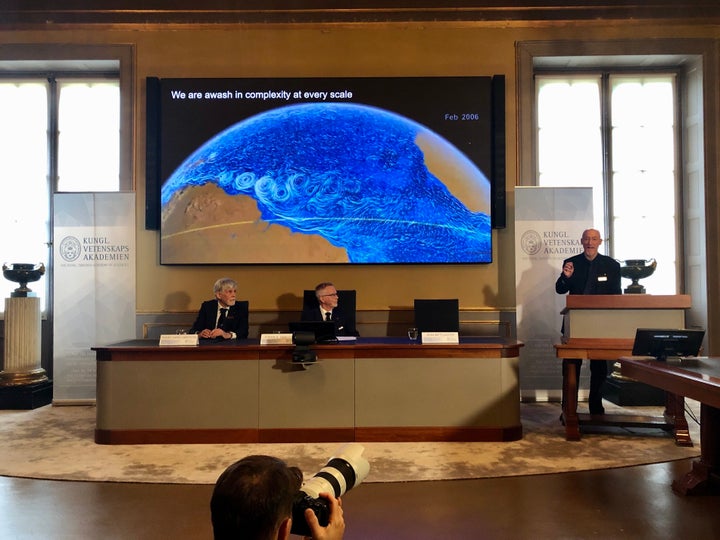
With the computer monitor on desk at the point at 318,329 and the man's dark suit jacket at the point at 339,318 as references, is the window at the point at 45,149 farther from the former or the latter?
the computer monitor on desk at the point at 318,329

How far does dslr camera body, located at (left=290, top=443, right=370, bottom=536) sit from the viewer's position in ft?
3.63

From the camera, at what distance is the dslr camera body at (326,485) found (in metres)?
1.11

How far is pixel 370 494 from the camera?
3.09m

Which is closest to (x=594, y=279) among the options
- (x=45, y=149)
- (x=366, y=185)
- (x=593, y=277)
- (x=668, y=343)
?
(x=593, y=277)

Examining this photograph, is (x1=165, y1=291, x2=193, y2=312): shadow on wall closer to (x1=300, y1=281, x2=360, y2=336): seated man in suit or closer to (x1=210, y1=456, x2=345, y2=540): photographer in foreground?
(x1=300, y1=281, x2=360, y2=336): seated man in suit

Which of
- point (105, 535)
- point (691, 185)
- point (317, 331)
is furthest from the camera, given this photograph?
point (691, 185)

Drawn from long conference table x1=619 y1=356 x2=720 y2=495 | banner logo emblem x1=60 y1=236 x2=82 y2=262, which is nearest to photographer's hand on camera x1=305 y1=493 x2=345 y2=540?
long conference table x1=619 y1=356 x2=720 y2=495

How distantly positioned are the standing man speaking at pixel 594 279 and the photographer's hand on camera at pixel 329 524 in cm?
406

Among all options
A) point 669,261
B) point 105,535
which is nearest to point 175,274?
point 105,535

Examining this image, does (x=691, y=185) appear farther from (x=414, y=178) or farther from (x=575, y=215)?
(x=414, y=178)

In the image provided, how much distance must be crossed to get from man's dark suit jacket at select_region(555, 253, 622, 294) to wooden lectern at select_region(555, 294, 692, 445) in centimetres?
69

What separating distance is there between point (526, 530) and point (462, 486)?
2.12 feet

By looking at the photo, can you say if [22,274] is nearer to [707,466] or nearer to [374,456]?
[374,456]

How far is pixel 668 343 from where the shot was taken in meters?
3.09
